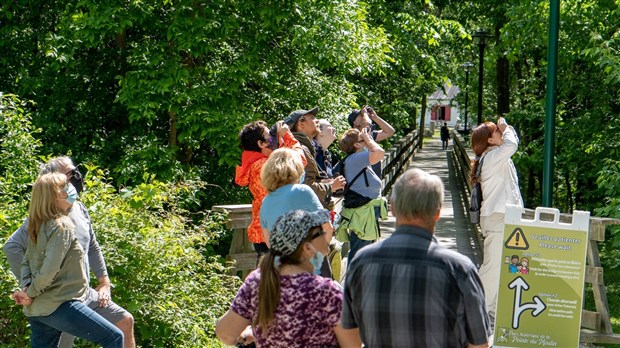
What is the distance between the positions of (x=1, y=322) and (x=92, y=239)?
4.91 ft

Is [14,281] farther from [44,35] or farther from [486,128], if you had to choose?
[44,35]

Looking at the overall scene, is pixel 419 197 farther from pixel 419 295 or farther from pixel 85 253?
pixel 85 253

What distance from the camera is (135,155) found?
14086 millimetres

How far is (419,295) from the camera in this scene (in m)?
3.77

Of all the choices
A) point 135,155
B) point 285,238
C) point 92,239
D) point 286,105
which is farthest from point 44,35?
point 285,238

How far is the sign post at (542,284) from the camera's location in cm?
710

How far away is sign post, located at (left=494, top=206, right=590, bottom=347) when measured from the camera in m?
7.10

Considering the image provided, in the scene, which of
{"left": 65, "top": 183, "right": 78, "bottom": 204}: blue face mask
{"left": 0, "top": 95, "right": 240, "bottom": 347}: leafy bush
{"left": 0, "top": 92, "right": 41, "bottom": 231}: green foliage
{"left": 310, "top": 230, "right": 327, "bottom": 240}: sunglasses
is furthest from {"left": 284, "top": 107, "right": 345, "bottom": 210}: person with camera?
{"left": 310, "top": 230, "right": 327, "bottom": 240}: sunglasses

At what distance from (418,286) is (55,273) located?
269 centimetres

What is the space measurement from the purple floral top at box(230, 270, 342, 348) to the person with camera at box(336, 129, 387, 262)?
15.3 ft

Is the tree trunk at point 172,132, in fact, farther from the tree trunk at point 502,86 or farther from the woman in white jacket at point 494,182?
the tree trunk at point 502,86

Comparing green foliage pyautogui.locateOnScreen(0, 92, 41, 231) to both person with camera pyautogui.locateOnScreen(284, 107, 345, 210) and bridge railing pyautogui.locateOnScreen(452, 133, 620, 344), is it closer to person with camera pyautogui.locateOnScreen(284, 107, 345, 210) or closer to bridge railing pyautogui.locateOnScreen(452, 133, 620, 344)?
person with camera pyautogui.locateOnScreen(284, 107, 345, 210)

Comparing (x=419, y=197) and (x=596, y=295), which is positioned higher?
(x=419, y=197)

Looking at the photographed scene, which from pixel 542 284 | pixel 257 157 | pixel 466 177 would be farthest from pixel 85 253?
pixel 466 177
